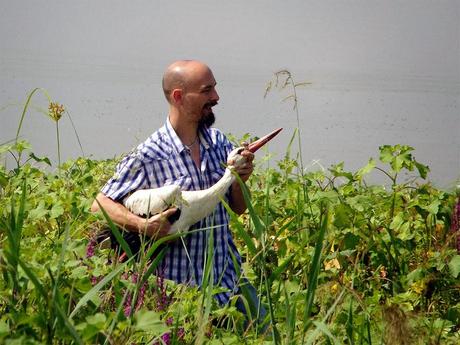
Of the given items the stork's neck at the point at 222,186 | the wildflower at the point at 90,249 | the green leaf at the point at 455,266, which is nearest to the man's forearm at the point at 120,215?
the stork's neck at the point at 222,186

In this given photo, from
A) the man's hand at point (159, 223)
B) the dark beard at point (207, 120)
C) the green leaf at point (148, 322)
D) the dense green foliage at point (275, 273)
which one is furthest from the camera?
the dark beard at point (207, 120)

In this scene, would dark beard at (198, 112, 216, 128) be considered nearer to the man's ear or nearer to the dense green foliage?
the man's ear

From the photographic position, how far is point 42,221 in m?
3.44

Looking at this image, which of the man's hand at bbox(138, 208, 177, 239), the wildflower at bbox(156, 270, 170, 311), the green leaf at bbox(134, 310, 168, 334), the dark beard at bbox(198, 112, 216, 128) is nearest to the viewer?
A: the green leaf at bbox(134, 310, 168, 334)

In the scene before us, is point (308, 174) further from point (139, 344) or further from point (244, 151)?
point (139, 344)

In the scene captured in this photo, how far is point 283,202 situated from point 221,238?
3.29 feet

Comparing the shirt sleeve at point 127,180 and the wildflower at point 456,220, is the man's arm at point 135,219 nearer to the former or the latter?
the shirt sleeve at point 127,180

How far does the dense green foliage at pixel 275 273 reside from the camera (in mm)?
1831

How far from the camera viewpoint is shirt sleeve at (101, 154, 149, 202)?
2.95 meters

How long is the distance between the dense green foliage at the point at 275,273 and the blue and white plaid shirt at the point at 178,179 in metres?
0.10

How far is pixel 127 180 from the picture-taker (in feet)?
9.72

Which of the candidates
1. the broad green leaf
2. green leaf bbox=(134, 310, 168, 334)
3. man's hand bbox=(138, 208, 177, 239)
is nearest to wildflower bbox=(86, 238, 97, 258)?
man's hand bbox=(138, 208, 177, 239)

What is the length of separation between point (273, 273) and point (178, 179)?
3.04 ft

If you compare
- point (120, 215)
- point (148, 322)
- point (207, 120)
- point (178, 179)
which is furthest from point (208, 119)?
point (148, 322)
